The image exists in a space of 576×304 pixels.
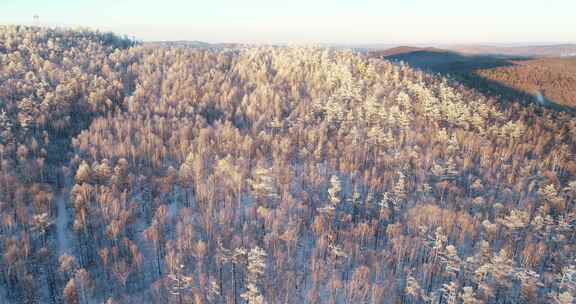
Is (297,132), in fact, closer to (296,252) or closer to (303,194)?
(303,194)

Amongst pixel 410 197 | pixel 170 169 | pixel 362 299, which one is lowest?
pixel 362 299

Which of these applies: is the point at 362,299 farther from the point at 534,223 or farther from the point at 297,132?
the point at 297,132

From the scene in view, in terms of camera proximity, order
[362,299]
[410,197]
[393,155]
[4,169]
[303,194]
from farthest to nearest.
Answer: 1. [393,155]
2. [410,197]
3. [303,194]
4. [4,169]
5. [362,299]

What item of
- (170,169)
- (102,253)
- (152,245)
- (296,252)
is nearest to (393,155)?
(296,252)

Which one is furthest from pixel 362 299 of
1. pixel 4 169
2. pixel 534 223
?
pixel 4 169

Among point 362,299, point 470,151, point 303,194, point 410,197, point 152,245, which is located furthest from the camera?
point 470,151

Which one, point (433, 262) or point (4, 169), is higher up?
point (4, 169)

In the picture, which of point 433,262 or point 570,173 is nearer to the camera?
point 433,262
